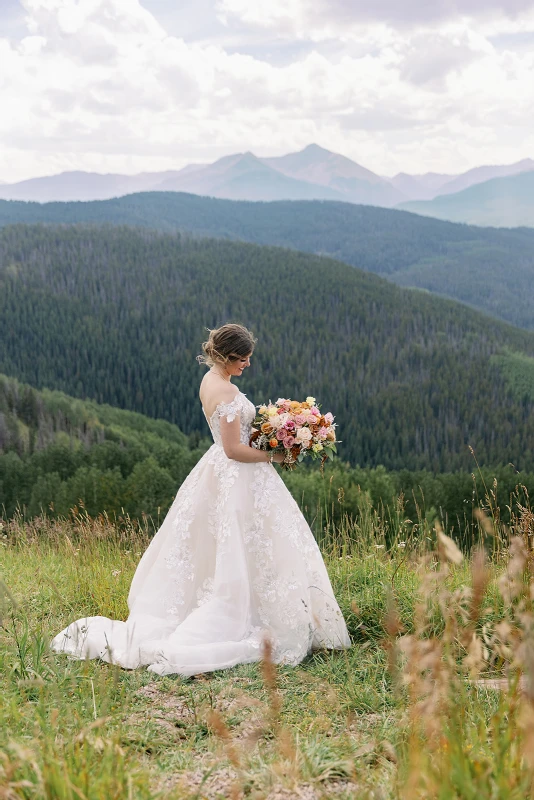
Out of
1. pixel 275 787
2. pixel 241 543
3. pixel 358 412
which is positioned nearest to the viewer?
pixel 275 787

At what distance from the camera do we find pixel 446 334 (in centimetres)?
14662

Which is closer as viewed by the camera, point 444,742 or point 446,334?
point 444,742

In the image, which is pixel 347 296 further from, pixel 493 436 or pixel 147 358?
pixel 493 436

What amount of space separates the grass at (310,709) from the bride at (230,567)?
0.30 meters

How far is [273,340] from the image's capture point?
143 metres

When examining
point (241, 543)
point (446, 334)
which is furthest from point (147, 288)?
point (241, 543)

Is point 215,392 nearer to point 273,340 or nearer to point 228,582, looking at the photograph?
point 228,582

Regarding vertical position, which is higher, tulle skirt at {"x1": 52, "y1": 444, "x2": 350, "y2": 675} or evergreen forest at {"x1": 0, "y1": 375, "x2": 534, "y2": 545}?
tulle skirt at {"x1": 52, "y1": 444, "x2": 350, "y2": 675}

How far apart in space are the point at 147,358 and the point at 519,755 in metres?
139

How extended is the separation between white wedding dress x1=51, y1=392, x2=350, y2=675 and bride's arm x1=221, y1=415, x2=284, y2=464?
0.26 ft

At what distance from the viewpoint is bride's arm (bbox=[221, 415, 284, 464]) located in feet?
19.0

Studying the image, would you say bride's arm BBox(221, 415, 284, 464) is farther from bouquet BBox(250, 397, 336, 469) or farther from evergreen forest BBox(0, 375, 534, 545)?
evergreen forest BBox(0, 375, 534, 545)

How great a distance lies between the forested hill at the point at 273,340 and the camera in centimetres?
10888

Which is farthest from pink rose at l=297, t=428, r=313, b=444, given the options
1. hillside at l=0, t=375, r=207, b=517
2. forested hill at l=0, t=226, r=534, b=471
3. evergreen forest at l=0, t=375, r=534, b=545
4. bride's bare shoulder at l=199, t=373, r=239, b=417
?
forested hill at l=0, t=226, r=534, b=471
